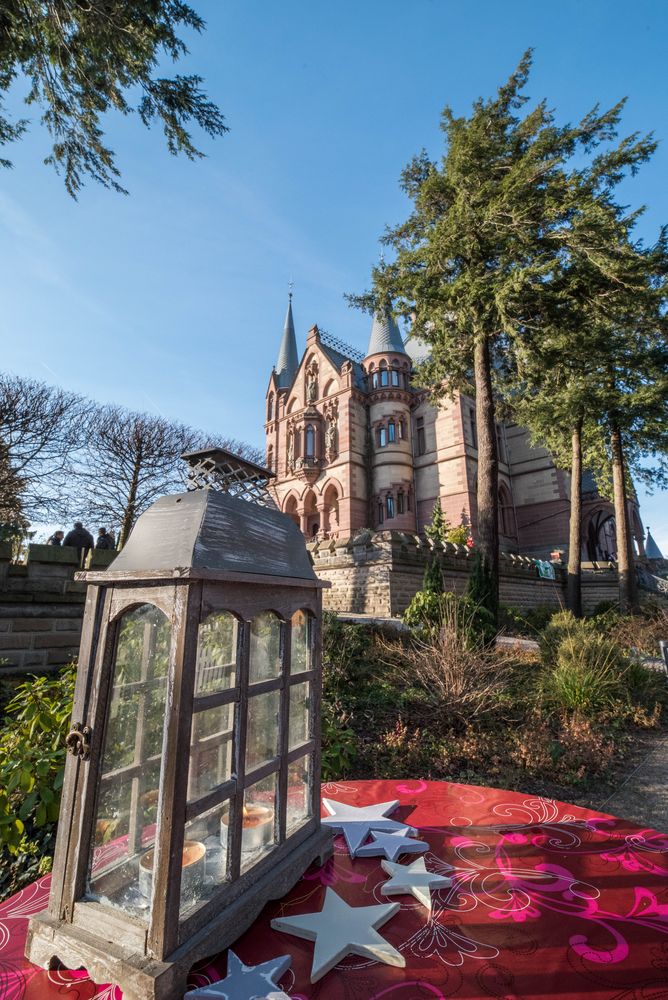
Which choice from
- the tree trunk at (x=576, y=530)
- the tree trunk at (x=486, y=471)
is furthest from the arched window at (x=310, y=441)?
the tree trunk at (x=486, y=471)

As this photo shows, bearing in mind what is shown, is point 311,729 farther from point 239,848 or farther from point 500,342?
point 500,342

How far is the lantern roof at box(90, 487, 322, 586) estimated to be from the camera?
5.02 ft

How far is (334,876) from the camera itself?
200 cm

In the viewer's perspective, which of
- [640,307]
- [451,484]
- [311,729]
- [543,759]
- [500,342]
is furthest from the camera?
[451,484]

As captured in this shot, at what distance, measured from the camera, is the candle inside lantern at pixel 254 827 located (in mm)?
1731

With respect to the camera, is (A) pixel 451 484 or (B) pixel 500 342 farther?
(A) pixel 451 484

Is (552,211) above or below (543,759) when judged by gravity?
above

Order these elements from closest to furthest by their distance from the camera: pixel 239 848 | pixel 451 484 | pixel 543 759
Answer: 1. pixel 239 848
2. pixel 543 759
3. pixel 451 484

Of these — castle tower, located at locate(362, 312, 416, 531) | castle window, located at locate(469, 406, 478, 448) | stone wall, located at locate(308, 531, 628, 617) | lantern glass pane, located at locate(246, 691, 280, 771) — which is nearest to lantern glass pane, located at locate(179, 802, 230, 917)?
lantern glass pane, located at locate(246, 691, 280, 771)

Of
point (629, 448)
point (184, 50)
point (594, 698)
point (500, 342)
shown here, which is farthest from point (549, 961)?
point (629, 448)

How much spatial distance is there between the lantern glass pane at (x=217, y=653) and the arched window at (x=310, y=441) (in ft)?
85.2

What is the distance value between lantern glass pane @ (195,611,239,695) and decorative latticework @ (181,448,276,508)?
532 millimetres

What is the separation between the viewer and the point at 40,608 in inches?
263

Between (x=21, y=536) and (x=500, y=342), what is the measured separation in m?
15.3
